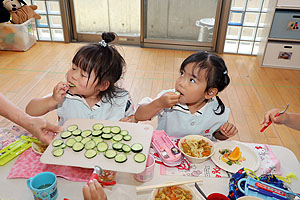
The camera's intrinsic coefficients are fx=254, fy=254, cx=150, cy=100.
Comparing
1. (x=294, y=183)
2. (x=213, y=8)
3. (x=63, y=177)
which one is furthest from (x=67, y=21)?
(x=294, y=183)

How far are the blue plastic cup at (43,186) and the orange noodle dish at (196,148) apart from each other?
2.11 ft

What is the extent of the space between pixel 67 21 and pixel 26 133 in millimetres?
3934

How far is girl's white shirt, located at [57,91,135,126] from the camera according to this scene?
1.68m

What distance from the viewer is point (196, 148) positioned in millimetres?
1338

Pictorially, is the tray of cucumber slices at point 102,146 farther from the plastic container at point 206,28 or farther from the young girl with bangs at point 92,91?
the plastic container at point 206,28

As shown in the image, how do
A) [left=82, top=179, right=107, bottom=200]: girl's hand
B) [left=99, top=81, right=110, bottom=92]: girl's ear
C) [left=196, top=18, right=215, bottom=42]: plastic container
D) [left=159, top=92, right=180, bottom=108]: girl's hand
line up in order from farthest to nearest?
[left=196, top=18, right=215, bottom=42]: plastic container
[left=99, top=81, right=110, bottom=92]: girl's ear
[left=159, top=92, right=180, bottom=108]: girl's hand
[left=82, top=179, right=107, bottom=200]: girl's hand

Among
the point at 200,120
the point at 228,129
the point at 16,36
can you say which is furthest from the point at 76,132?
the point at 16,36

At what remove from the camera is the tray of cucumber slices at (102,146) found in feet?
3.57

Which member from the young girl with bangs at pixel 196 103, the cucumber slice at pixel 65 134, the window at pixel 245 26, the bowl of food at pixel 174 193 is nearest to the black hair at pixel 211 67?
the young girl with bangs at pixel 196 103

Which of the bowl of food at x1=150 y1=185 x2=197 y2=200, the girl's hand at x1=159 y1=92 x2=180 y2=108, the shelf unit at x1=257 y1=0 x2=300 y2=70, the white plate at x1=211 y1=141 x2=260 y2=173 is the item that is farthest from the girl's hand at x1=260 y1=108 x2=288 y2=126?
the shelf unit at x1=257 y1=0 x2=300 y2=70

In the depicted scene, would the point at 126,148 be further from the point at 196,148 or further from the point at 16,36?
the point at 16,36

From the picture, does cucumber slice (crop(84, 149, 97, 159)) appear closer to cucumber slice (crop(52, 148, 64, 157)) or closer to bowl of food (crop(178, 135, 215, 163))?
cucumber slice (crop(52, 148, 64, 157))

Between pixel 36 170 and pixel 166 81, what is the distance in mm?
2724

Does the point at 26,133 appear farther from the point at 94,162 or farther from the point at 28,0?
the point at 28,0
